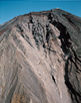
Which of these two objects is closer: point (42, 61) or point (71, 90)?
point (71, 90)

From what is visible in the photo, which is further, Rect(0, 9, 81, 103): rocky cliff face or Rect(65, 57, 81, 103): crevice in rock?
Rect(65, 57, 81, 103): crevice in rock

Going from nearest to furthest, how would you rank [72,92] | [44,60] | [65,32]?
[72,92] < [44,60] < [65,32]

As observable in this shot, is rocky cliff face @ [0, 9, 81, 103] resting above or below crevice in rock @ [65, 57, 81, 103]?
above

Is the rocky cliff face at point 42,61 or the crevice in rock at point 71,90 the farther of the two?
the crevice in rock at point 71,90

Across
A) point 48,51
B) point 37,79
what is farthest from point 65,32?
point 37,79

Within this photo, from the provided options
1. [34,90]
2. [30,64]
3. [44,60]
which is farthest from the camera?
[44,60]

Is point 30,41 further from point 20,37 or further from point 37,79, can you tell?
point 37,79

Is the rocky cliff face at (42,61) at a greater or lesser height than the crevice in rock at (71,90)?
greater

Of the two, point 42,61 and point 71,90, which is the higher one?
point 42,61
